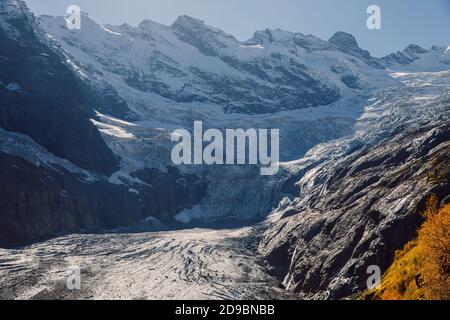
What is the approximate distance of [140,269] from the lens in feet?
443

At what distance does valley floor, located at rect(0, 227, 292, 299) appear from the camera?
110500mm

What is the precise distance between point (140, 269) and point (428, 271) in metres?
84.4

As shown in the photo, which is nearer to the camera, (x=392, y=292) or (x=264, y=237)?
(x=392, y=292)

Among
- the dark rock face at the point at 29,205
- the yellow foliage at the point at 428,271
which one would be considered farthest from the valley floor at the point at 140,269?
the yellow foliage at the point at 428,271

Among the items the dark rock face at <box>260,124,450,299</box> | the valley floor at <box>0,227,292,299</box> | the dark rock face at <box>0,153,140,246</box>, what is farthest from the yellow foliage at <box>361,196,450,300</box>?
the dark rock face at <box>0,153,140,246</box>

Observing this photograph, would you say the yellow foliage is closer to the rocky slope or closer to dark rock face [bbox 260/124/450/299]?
dark rock face [bbox 260/124/450/299]

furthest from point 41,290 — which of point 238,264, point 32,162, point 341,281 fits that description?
point 32,162

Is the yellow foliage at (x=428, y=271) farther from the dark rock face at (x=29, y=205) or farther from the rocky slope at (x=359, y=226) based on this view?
the dark rock face at (x=29, y=205)

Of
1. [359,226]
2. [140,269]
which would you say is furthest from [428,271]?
[140,269]

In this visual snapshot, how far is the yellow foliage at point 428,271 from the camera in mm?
61656

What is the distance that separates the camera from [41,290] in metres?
112

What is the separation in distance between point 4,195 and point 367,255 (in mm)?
121703

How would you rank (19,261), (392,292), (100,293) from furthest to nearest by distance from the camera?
(19,261) → (100,293) → (392,292)
